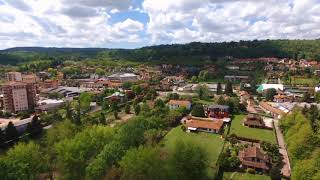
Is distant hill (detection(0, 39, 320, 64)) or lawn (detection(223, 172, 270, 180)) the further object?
distant hill (detection(0, 39, 320, 64))

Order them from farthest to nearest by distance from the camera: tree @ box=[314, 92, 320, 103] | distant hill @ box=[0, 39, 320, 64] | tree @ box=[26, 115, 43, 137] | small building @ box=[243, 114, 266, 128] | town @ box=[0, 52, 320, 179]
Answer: distant hill @ box=[0, 39, 320, 64] → tree @ box=[314, 92, 320, 103] → small building @ box=[243, 114, 266, 128] → tree @ box=[26, 115, 43, 137] → town @ box=[0, 52, 320, 179]

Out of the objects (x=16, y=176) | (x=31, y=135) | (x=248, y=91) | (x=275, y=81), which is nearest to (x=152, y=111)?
(x=31, y=135)

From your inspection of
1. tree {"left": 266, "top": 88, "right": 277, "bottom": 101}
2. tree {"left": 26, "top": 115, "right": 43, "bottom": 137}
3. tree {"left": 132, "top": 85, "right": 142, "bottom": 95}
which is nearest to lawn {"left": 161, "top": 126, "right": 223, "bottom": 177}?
tree {"left": 26, "top": 115, "right": 43, "bottom": 137}

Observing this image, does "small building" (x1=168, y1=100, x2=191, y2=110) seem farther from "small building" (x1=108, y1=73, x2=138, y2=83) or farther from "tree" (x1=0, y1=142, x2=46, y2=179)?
"small building" (x1=108, y1=73, x2=138, y2=83)

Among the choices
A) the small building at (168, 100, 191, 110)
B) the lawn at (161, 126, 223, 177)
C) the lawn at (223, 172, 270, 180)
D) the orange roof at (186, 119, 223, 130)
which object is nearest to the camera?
the lawn at (223, 172, 270, 180)

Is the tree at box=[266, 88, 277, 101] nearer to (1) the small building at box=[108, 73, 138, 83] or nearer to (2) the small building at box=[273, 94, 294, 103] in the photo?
(2) the small building at box=[273, 94, 294, 103]

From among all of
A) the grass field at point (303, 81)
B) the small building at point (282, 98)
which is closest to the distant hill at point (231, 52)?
the grass field at point (303, 81)

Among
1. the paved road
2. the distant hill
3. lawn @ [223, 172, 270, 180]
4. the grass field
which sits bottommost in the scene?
the paved road

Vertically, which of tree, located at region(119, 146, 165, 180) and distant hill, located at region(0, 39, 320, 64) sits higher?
distant hill, located at region(0, 39, 320, 64)
